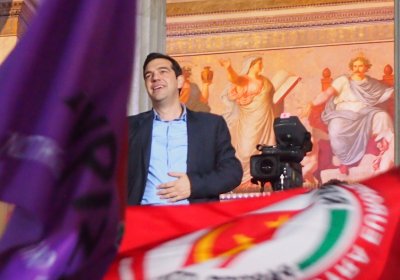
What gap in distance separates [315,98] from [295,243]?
392 inches

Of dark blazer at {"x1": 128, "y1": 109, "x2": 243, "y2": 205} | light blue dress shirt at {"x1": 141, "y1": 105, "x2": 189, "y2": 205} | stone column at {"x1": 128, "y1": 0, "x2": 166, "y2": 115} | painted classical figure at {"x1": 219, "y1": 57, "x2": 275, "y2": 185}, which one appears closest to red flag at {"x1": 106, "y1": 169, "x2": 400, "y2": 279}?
dark blazer at {"x1": 128, "y1": 109, "x2": 243, "y2": 205}

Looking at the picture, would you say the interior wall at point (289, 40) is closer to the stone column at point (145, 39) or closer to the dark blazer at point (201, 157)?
the stone column at point (145, 39)

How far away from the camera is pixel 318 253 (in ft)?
5.25

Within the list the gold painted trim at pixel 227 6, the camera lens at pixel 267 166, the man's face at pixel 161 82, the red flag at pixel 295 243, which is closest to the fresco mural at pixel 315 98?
the gold painted trim at pixel 227 6

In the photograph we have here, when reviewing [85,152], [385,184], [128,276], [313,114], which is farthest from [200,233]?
[313,114]

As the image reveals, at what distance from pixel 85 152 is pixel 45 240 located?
0.15m

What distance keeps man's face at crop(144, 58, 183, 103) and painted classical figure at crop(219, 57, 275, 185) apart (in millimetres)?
8277

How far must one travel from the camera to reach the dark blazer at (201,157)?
2984 millimetres

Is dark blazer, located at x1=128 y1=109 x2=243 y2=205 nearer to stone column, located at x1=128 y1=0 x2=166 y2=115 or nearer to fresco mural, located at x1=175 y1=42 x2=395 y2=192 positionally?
stone column, located at x1=128 y1=0 x2=166 y2=115

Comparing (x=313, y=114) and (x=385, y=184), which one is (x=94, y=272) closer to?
(x=385, y=184)

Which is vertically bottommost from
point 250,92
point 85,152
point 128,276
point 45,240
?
point 128,276

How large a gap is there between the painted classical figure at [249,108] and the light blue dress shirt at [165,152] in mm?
8335

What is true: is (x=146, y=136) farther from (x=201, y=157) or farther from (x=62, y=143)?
(x=62, y=143)

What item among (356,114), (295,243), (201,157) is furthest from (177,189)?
(356,114)
